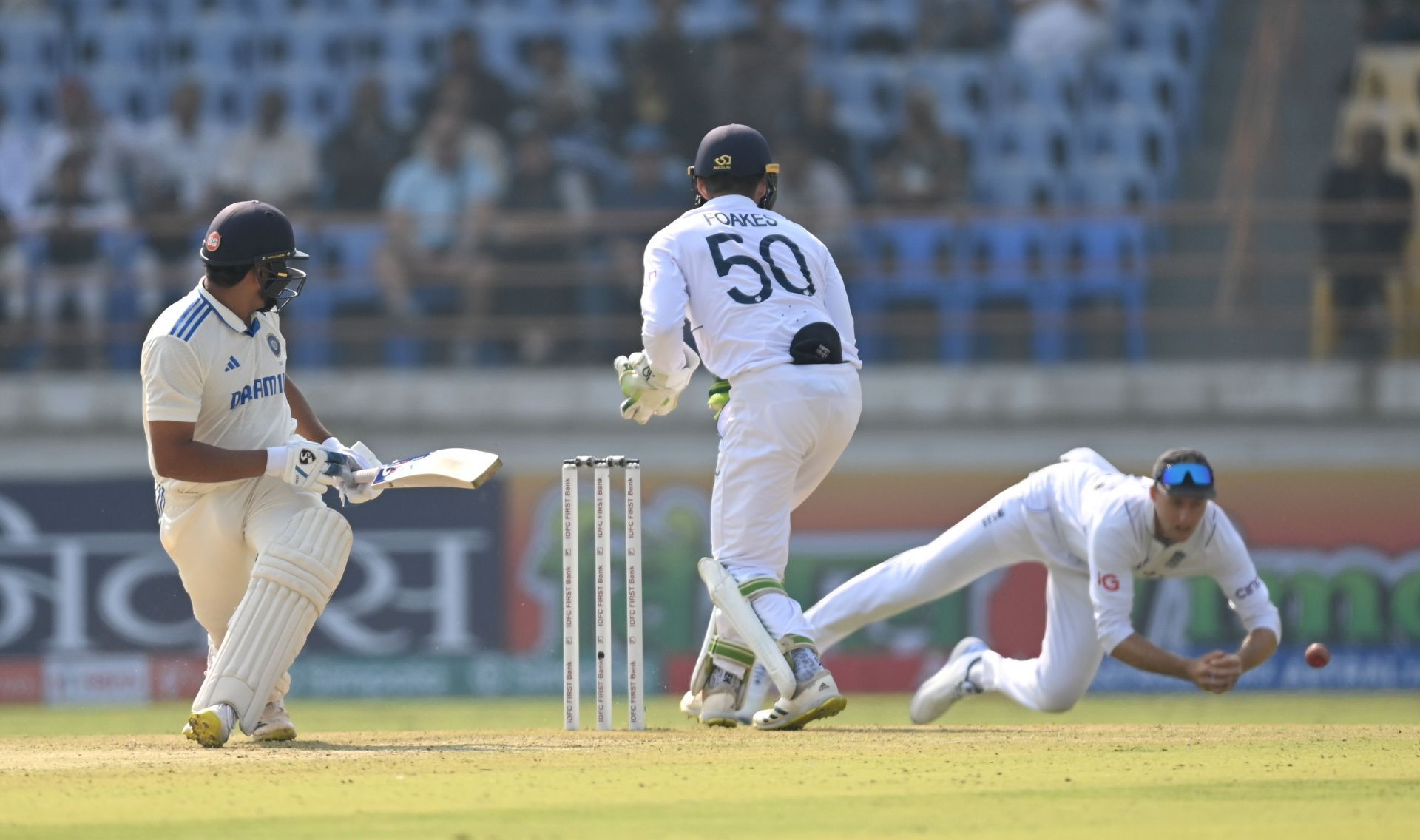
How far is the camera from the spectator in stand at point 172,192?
12.7m

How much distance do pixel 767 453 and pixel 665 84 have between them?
7475mm

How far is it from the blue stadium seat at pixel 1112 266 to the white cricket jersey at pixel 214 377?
7202mm

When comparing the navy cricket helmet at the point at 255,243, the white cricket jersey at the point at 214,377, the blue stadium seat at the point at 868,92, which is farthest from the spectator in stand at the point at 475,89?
the navy cricket helmet at the point at 255,243

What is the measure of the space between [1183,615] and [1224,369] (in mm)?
1666

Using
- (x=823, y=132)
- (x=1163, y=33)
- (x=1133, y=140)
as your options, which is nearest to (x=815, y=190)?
(x=823, y=132)

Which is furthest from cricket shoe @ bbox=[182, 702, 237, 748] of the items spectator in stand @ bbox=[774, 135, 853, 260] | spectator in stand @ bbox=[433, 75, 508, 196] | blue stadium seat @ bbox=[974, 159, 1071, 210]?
blue stadium seat @ bbox=[974, 159, 1071, 210]

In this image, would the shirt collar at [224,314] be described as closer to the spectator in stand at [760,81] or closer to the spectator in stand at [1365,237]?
the spectator in stand at [760,81]

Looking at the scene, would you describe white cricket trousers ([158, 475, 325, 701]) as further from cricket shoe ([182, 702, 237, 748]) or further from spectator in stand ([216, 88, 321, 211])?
spectator in stand ([216, 88, 321, 211])

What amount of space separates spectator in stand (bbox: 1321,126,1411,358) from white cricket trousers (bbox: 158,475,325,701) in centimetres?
783

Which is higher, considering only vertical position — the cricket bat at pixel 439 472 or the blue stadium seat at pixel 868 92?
the blue stadium seat at pixel 868 92

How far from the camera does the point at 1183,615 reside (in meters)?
11.6

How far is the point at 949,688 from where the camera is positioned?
793cm

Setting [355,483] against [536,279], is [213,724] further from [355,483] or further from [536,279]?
[536,279]

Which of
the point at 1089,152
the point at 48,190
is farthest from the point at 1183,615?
the point at 48,190
